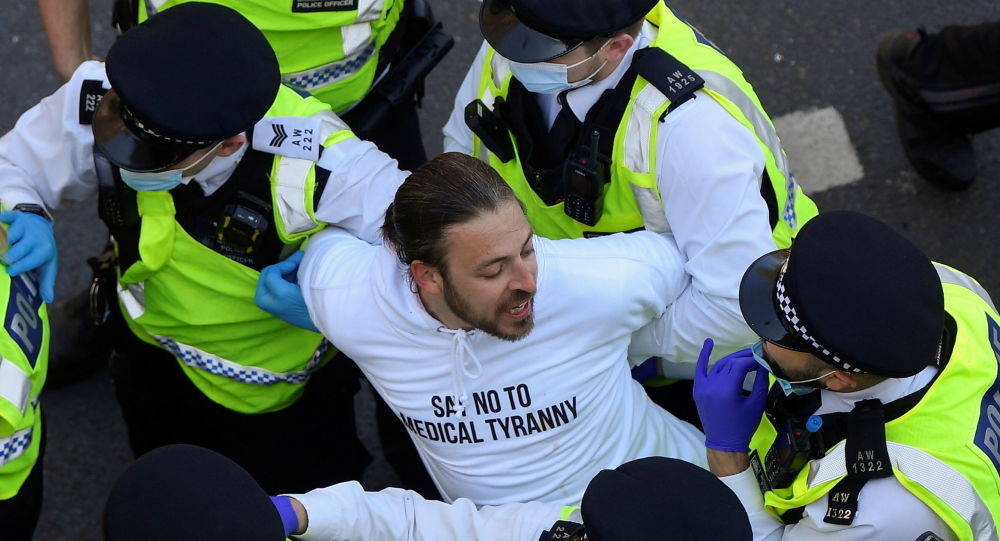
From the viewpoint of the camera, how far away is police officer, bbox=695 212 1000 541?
1.88 m

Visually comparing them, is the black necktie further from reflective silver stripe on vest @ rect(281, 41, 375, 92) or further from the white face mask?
reflective silver stripe on vest @ rect(281, 41, 375, 92)

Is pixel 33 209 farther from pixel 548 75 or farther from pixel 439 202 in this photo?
pixel 548 75

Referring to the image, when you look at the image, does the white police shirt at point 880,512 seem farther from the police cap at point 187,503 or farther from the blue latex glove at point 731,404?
the police cap at point 187,503

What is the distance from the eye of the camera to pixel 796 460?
82.0 inches

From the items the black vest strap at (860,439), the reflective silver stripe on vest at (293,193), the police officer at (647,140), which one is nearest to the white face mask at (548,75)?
the police officer at (647,140)

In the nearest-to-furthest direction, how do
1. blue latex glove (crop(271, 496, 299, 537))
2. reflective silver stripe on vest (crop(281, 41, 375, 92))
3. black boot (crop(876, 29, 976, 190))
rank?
blue latex glove (crop(271, 496, 299, 537)) → reflective silver stripe on vest (crop(281, 41, 375, 92)) → black boot (crop(876, 29, 976, 190))

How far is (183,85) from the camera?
225 cm

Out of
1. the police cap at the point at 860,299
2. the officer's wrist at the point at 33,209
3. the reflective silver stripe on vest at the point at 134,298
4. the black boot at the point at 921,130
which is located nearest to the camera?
the police cap at the point at 860,299

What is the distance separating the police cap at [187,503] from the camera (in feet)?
5.68

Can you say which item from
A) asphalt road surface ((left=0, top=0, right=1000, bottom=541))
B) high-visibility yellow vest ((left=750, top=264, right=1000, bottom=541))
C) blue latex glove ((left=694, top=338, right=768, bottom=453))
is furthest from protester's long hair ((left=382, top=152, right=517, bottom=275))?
asphalt road surface ((left=0, top=0, right=1000, bottom=541))

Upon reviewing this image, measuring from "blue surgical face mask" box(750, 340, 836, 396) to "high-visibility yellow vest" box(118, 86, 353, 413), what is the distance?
1.00 metres

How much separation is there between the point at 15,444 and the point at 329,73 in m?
1.19

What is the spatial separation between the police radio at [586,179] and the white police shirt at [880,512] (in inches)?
25.5

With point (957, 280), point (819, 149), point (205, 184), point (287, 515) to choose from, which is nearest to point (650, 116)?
point (957, 280)
